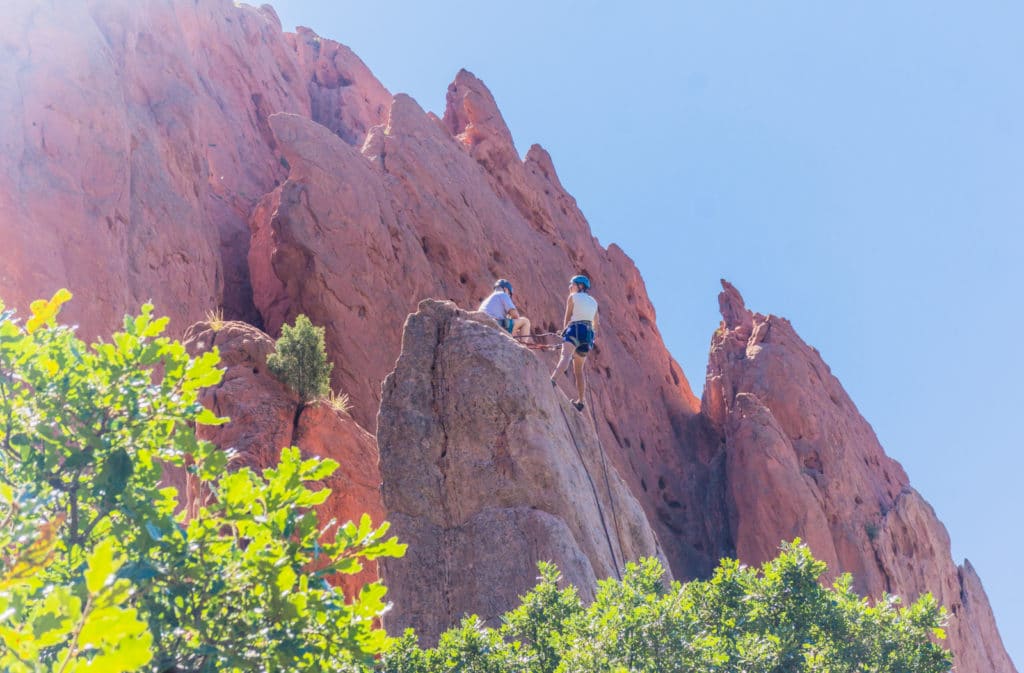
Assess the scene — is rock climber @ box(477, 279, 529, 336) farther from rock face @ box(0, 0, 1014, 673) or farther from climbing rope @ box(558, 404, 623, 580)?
climbing rope @ box(558, 404, 623, 580)

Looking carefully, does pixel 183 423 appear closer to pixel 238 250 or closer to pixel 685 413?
pixel 238 250

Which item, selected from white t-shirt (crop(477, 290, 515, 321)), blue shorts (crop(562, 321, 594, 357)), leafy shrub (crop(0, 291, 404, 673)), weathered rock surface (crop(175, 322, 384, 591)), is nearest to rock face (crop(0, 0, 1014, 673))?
weathered rock surface (crop(175, 322, 384, 591))

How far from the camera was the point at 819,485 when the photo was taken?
33469 mm

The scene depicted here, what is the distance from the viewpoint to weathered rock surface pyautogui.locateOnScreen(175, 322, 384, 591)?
2086cm

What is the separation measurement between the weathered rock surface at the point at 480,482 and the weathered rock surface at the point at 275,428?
567cm

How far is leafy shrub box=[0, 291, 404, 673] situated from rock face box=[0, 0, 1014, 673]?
27.8ft

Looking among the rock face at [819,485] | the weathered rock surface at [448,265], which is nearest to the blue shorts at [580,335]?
the weathered rock surface at [448,265]

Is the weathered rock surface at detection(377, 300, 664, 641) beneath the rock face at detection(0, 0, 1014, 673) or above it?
beneath

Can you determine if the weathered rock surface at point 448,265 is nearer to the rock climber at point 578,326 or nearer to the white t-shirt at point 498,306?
the white t-shirt at point 498,306

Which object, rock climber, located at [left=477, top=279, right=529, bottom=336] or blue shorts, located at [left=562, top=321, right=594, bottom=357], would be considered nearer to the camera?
blue shorts, located at [left=562, top=321, right=594, bottom=357]

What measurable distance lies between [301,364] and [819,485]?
18.8m

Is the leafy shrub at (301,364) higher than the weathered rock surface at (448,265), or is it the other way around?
the weathered rock surface at (448,265)

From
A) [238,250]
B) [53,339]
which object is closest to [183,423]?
[53,339]

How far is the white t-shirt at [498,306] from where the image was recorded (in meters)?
17.1
